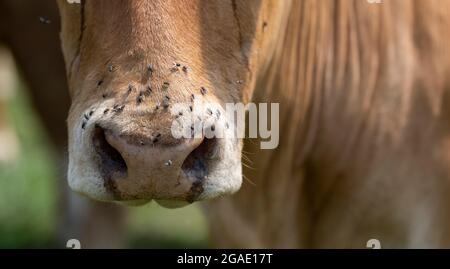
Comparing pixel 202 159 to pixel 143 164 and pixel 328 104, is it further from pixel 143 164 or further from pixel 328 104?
pixel 328 104

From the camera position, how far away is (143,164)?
2512 mm

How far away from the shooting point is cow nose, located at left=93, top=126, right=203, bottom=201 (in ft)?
8.17

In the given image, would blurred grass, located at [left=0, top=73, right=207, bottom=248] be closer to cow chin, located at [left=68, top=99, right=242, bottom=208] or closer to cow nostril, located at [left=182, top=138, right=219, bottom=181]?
cow chin, located at [left=68, top=99, right=242, bottom=208]

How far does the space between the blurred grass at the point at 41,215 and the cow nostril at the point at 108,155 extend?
2.47 meters

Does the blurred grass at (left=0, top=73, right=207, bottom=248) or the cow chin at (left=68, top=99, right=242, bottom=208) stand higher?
the cow chin at (left=68, top=99, right=242, bottom=208)

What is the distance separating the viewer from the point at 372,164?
11.2 ft

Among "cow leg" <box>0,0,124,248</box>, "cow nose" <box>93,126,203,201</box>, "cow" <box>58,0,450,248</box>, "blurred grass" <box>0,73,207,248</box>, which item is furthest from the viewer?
"blurred grass" <box>0,73,207,248</box>

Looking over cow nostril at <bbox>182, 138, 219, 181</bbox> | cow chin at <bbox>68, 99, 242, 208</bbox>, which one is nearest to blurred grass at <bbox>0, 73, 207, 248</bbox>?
cow chin at <bbox>68, 99, 242, 208</bbox>

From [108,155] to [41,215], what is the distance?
3399mm

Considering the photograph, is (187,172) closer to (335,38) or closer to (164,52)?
(164,52)

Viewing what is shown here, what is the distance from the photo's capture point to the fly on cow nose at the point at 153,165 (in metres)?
2.49

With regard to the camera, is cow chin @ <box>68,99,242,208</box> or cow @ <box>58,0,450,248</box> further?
cow @ <box>58,0,450,248</box>

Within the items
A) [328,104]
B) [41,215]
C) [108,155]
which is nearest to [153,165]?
[108,155]
